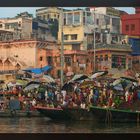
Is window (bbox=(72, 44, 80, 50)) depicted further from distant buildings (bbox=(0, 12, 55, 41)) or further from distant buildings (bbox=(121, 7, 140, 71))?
distant buildings (bbox=(121, 7, 140, 71))

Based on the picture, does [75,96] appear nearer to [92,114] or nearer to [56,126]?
[92,114]

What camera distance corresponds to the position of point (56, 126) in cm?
592

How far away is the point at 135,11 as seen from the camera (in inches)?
228

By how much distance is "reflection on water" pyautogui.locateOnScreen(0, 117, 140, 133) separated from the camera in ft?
18.8

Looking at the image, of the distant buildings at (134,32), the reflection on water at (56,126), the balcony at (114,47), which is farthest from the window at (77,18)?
the reflection on water at (56,126)

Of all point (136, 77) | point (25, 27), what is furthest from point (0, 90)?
point (136, 77)

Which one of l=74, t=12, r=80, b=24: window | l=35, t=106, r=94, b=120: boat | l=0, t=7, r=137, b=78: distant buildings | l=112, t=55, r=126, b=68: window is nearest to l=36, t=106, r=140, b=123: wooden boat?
l=35, t=106, r=94, b=120: boat

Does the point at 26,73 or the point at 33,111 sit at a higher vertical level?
the point at 26,73

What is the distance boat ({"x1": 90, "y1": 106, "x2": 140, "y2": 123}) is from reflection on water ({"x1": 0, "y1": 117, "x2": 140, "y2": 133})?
9 centimetres

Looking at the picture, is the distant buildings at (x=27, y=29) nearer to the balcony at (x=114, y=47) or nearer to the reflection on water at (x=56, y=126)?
the balcony at (x=114, y=47)

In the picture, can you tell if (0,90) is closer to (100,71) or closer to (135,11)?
(100,71)

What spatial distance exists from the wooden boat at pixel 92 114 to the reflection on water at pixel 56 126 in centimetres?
9

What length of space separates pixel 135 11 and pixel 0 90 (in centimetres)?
214
